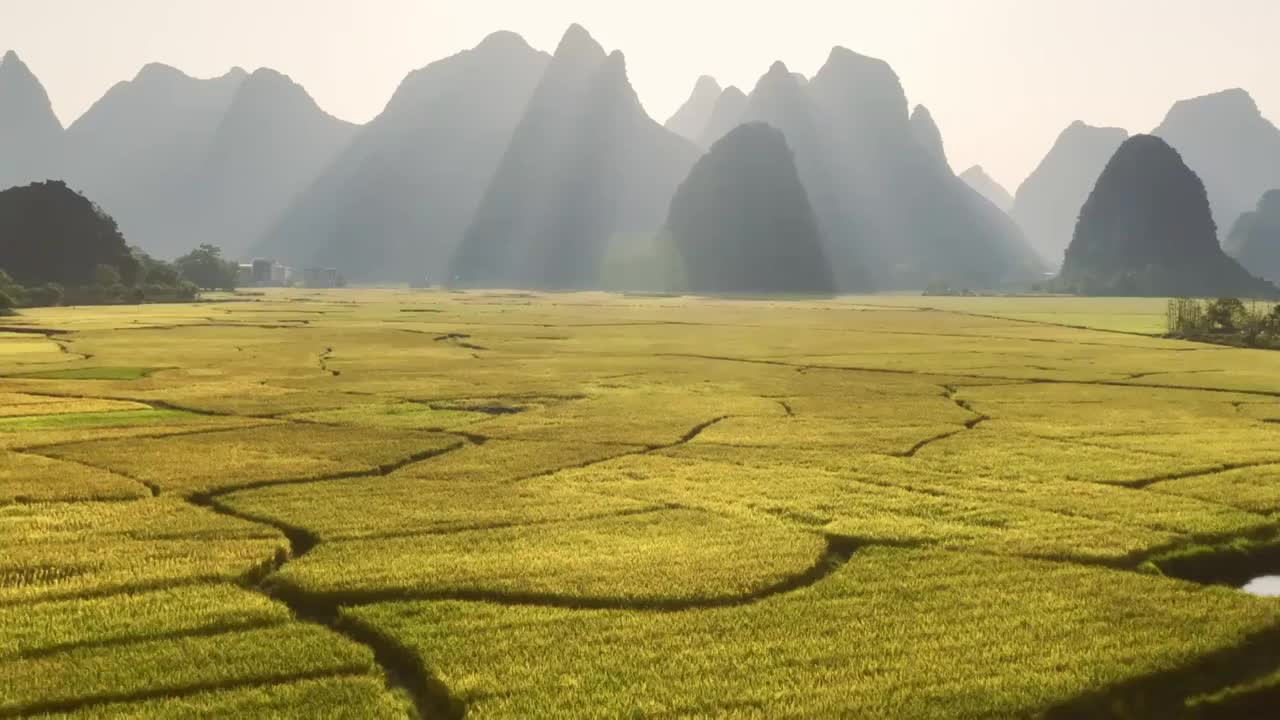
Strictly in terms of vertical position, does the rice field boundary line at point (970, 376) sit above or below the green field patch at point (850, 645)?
above

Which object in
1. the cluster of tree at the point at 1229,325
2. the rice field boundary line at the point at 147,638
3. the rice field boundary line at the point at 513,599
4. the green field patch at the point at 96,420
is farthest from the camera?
the cluster of tree at the point at 1229,325

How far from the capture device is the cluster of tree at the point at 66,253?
91.7 meters

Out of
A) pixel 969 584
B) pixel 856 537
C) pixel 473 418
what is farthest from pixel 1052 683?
pixel 473 418

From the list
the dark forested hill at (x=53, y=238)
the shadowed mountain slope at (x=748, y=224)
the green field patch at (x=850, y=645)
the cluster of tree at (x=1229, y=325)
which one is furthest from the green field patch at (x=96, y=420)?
the shadowed mountain slope at (x=748, y=224)

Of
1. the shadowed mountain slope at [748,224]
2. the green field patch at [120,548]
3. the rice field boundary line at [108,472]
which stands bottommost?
the rice field boundary line at [108,472]

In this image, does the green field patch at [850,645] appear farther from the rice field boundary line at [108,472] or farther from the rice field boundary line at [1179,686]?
the rice field boundary line at [108,472]

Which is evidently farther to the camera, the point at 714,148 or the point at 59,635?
the point at 714,148

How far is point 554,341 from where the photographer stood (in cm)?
4966

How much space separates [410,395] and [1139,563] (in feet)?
63.7

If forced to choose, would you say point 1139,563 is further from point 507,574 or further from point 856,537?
point 507,574

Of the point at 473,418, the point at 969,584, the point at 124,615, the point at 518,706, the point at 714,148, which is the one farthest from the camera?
the point at 714,148

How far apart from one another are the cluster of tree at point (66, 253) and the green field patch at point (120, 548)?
84673mm

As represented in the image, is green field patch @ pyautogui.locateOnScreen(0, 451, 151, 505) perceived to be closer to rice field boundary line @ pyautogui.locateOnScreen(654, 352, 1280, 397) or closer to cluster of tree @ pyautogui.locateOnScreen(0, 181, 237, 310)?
rice field boundary line @ pyautogui.locateOnScreen(654, 352, 1280, 397)

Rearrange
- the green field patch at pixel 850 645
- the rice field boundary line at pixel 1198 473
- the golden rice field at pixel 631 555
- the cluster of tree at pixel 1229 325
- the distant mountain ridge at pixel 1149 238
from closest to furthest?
the green field patch at pixel 850 645
the golden rice field at pixel 631 555
the rice field boundary line at pixel 1198 473
the cluster of tree at pixel 1229 325
the distant mountain ridge at pixel 1149 238
